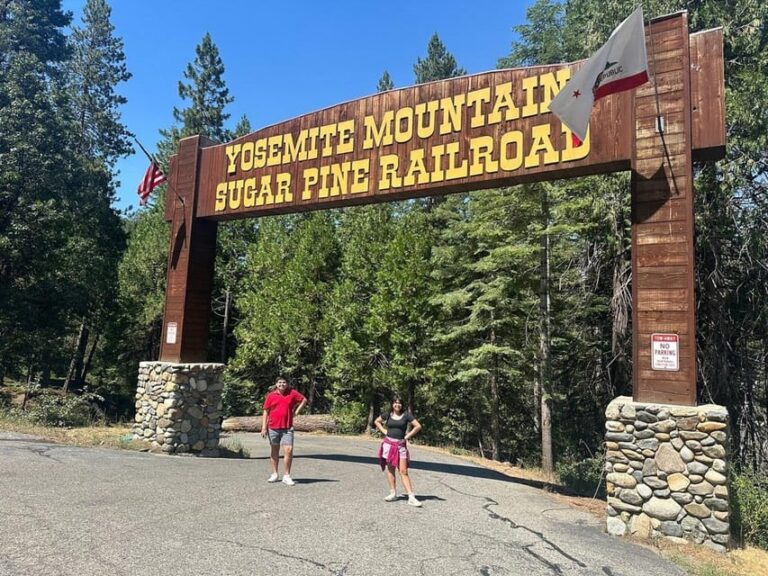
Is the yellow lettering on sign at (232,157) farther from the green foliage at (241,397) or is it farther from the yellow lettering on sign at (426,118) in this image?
the green foliage at (241,397)

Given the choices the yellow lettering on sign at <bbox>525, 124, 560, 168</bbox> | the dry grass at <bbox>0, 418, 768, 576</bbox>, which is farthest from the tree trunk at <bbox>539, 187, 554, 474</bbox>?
the yellow lettering on sign at <bbox>525, 124, 560, 168</bbox>

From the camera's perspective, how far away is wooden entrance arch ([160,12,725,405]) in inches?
293

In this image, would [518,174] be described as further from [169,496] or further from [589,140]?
[169,496]

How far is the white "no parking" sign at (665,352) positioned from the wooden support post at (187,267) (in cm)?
930

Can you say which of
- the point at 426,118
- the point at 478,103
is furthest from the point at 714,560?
the point at 426,118

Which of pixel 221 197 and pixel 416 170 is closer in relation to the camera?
pixel 416 170

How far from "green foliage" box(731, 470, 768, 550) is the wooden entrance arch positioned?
2.00 m

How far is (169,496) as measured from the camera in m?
7.16

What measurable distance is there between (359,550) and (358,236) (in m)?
18.9

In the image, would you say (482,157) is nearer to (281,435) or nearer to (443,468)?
(281,435)

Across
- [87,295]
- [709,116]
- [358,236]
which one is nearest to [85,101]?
[87,295]

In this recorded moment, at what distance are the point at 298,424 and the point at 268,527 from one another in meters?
16.5

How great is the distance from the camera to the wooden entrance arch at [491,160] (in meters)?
7.45

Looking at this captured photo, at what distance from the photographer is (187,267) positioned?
41.0ft
